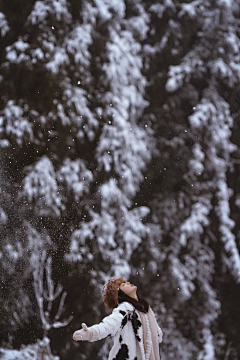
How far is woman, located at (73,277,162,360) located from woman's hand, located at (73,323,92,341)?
0.12 m

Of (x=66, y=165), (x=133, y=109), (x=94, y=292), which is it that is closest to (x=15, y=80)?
(x=66, y=165)

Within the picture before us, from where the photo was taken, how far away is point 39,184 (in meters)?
4.81

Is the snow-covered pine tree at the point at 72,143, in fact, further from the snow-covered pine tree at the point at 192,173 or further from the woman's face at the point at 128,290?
the woman's face at the point at 128,290

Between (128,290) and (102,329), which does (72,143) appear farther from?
(102,329)

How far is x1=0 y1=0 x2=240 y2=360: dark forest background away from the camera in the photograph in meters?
4.82

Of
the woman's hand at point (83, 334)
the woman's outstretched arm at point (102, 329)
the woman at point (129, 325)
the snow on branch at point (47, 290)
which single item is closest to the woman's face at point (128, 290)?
the woman at point (129, 325)

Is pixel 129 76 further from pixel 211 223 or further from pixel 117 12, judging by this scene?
pixel 211 223

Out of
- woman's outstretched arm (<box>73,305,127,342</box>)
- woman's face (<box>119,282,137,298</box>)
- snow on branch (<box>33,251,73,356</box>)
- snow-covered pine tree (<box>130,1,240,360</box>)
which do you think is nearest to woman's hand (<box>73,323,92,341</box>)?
woman's outstretched arm (<box>73,305,127,342</box>)

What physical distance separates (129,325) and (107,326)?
216 mm

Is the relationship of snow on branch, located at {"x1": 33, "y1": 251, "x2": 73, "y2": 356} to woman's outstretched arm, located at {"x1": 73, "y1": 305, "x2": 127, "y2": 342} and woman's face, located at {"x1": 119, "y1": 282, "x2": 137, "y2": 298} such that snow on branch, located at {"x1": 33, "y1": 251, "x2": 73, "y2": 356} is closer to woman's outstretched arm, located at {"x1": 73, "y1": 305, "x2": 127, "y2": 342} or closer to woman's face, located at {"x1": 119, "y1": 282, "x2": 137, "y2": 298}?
woman's face, located at {"x1": 119, "y1": 282, "x2": 137, "y2": 298}

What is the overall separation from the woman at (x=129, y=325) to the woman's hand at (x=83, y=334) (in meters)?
0.12

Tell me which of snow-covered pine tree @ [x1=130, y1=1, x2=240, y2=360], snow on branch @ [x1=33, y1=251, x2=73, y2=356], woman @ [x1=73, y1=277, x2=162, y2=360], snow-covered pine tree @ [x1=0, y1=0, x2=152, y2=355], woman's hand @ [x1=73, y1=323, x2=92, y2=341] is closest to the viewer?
woman's hand @ [x1=73, y1=323, x2=92, y2=341]

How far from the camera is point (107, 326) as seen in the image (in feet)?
6.92

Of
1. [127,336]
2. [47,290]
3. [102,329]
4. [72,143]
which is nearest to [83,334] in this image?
[102,329]
